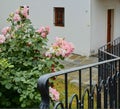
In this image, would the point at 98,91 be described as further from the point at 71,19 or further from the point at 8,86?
the point at 71,19

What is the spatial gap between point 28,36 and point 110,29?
516 inches

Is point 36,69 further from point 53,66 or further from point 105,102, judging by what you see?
point 105,102

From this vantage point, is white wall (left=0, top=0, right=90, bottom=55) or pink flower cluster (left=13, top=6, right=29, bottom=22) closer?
pink flower cluster (left=13, top=6, right=29, bottom=22)

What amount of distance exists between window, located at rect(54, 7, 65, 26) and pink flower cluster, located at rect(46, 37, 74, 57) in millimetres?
12371

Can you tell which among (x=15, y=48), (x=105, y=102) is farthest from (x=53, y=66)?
(x=105, y=102)

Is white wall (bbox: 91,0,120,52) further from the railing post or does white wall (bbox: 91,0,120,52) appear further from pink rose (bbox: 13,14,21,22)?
the railing post

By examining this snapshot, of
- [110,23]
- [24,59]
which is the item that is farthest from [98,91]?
[110,23]

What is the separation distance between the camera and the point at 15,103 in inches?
159

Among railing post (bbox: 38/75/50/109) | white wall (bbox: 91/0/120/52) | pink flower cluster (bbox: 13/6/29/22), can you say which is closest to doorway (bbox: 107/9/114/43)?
white wall (bbox: 91/0/120/52)

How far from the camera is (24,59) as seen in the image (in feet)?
14.1

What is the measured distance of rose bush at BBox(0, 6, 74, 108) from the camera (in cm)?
384

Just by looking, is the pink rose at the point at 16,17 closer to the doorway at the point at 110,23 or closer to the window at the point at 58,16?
the window at the point at 58,16

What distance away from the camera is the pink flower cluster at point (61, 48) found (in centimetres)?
400

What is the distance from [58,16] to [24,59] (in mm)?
12444
